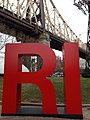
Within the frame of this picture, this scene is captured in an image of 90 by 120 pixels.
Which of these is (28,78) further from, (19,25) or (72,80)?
(19,25)

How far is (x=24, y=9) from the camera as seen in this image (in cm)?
3092

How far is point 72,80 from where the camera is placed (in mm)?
7711

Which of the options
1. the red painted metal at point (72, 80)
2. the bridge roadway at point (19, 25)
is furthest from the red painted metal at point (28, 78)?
the bridge roadway at point (19, 25)

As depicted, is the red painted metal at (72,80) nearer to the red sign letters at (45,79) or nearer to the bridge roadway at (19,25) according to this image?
the red sign letters at (45,79)

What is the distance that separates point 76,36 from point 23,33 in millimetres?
24737

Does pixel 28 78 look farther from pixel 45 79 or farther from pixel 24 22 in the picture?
pixel 24 22

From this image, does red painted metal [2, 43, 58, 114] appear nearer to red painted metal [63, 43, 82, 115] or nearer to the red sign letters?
the red sign letters

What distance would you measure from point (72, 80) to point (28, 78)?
1.16 metres

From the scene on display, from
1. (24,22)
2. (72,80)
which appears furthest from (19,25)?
(72,80)

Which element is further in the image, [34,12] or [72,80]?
[34,12]

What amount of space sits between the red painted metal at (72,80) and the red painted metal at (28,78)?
0.35m

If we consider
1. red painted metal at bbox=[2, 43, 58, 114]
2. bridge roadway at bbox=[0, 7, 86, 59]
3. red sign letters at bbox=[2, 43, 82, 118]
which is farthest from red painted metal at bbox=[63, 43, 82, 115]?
bridge roadway at bbox=[0, 7, 86, 59]

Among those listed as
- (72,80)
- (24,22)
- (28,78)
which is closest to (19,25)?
(24,22)

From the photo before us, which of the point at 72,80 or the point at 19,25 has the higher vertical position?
the point at 19,25
